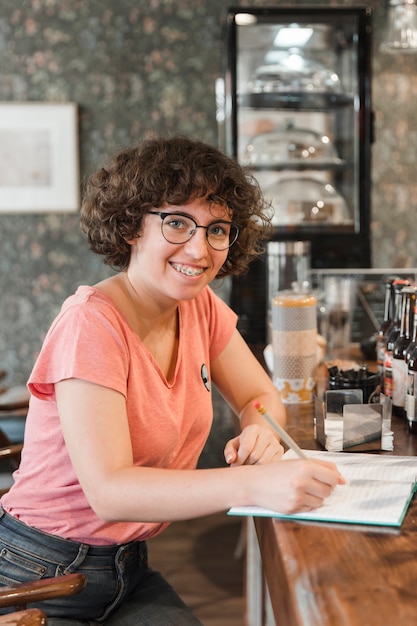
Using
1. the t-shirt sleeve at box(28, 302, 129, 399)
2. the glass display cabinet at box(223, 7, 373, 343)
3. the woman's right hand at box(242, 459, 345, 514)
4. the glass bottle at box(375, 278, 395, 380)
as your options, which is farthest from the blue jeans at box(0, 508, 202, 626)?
the glass display cabinet at box(223, 7, 373, 343)

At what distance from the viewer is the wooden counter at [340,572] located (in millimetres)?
892

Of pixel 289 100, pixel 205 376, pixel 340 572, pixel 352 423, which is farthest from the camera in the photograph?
pixel 289 100

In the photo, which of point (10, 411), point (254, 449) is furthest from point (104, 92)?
point (254, 449)

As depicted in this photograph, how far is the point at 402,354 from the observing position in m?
1.77

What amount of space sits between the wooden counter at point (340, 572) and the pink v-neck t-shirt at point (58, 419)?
0.30 metres

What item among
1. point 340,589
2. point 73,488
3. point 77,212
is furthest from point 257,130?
point 340,589

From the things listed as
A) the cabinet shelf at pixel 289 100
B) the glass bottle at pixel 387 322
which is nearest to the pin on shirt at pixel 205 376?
the glass bottle at pixel 387 322

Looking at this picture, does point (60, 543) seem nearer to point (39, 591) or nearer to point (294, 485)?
point (39, 591)

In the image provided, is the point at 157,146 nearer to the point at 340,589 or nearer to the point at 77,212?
the point at 340,589

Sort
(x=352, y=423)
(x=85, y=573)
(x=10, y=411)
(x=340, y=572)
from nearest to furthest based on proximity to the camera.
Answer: (x=340, y=572) < (x=85, y=573) < (x=352, y=423) < (x=10, y=411)

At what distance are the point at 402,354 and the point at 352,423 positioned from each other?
0.97 feet

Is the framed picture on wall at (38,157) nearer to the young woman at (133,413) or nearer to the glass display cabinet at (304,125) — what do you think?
the glass display cabinet at (304,125)

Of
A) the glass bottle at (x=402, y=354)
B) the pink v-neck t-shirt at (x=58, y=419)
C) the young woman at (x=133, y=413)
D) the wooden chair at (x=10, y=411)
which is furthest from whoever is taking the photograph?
the wooden chair at (x=10, y=411)

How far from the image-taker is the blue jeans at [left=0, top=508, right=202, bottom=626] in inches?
55.2
